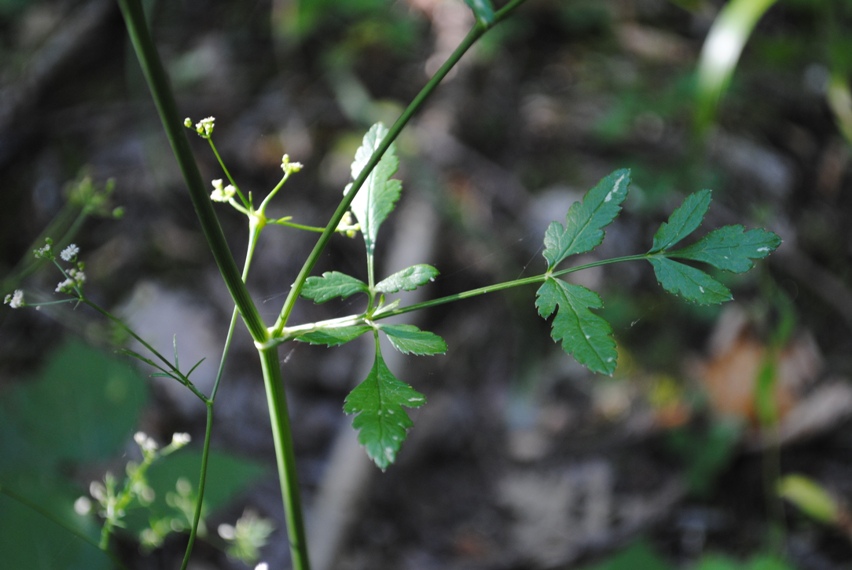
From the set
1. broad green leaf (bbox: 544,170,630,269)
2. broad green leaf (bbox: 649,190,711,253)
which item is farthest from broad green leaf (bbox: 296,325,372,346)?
broad green leaf (bbox: 649,190,711,253)

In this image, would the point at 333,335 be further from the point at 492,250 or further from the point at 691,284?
the point at 492,250

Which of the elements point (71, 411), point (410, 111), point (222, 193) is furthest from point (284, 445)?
point (71, 411)

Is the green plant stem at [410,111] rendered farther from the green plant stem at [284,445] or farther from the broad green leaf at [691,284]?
the broad green leaf at [691,284]

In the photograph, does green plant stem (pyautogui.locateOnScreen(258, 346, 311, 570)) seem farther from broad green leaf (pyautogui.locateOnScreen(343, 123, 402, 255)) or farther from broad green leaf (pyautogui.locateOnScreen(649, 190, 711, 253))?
broad green leaf (pyautogui.locateOnScreen(649, 190, 711, 253))

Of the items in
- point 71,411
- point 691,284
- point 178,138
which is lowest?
point 691,284

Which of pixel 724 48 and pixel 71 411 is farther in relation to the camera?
pixel 724 48

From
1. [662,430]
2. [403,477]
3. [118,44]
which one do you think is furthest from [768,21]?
[118,44]

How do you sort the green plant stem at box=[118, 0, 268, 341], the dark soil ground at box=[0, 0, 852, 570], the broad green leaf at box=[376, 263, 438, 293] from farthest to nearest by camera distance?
1. the dark soil ground at box=[0, 0, 852, 570]
2. the broad green leaf at box=[376, 263, 438, 293]
3. the green plant stem at box=[118, 0, 268, 341]

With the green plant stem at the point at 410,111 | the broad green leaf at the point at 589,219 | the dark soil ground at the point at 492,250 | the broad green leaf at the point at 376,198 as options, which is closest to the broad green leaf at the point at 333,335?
the green plant stem at the point at 410,111
